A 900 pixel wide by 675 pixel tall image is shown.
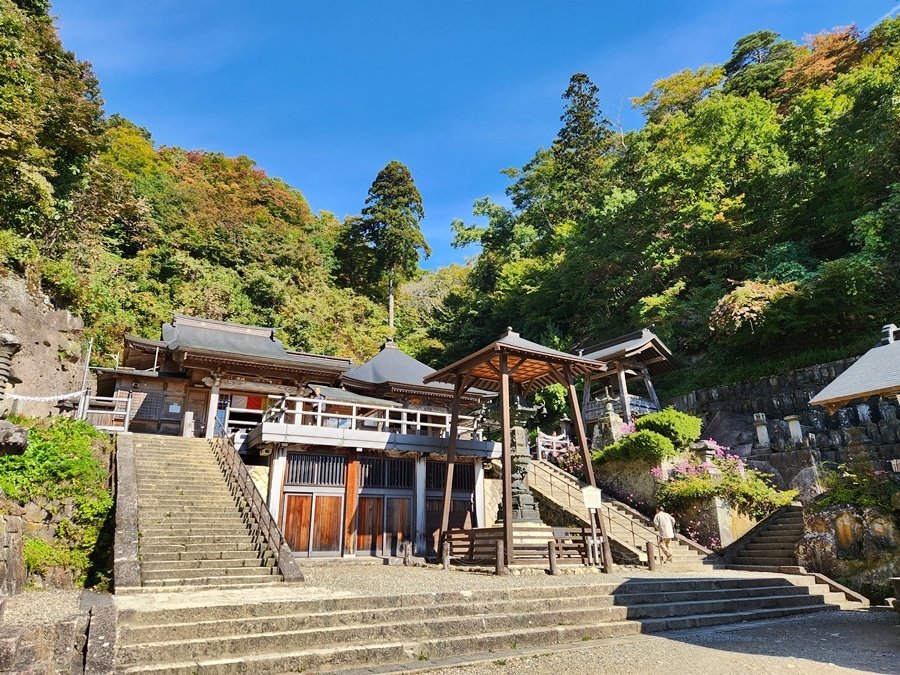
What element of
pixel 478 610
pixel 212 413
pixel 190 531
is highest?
pixel 212 413

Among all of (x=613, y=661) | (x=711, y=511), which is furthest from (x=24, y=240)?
(x=711, y=511)

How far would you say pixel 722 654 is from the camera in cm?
605


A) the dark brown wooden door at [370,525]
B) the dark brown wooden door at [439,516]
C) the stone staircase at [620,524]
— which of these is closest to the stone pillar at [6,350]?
the dark brown wooden door at [370,525]

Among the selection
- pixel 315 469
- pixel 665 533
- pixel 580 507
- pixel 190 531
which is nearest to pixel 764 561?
pixel 665 533

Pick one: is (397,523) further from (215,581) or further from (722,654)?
(722,654)

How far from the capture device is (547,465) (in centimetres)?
1856

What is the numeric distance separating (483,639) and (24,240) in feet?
66.0

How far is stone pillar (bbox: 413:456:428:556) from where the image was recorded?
50.9ft

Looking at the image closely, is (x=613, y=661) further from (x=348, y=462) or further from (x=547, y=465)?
(x=547, y=465)

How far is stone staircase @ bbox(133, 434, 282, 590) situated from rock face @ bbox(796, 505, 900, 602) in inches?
450

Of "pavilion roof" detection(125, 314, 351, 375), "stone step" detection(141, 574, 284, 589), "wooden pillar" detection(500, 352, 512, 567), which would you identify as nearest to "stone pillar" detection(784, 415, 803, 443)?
"wooden pillar" detection(500, 352, 512, 567)

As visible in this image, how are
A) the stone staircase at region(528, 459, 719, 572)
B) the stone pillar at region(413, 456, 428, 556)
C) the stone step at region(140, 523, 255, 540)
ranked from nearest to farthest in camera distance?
the stone step at region(140, 523, 255, 540) → the stone staircase at region(528, 459, 719, 572) → the stone pillar at region(413, 456, 428, 556)

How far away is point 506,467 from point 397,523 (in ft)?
17.4

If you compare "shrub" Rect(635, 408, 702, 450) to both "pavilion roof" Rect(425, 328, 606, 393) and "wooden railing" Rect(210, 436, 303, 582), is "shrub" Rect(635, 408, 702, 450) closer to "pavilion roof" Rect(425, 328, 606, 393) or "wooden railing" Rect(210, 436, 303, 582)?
"pavilion roof" Rect(425, 328, 606, 393)
